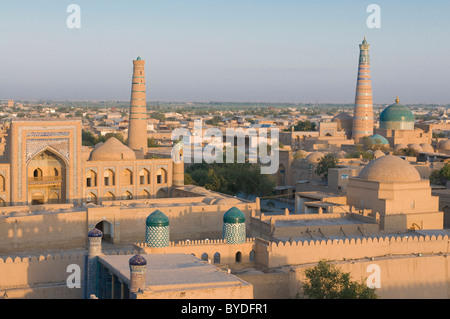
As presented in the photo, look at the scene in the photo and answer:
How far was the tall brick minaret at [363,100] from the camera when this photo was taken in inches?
1900

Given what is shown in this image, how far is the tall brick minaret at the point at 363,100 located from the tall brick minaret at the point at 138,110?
62.0ft

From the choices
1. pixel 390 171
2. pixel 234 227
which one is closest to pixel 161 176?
pixel 390 171

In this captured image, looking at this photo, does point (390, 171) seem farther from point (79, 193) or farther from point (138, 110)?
point (138, 110)

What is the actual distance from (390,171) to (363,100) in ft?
86.3

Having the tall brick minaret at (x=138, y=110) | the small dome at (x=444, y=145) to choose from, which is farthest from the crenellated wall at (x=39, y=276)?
the small dome at (x=444, y=145)

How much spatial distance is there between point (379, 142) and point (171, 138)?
74.5 feet

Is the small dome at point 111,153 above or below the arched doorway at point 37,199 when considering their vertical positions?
above

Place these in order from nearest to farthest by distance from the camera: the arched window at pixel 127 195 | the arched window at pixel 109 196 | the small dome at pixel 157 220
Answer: the small dome at pixel 157 220 → the arched window at pixel 109 196 → the arched window at pixel 127 195

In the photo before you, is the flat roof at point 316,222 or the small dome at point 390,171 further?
the small dome at point 390,171

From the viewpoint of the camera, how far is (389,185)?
22.9 meters

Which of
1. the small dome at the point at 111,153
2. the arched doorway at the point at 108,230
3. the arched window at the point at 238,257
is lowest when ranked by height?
the arched doorway at the point at 108,230

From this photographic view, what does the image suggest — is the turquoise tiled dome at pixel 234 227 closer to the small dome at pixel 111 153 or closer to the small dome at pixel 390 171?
the small dome at pixel 390 171

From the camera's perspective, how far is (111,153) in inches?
1179
